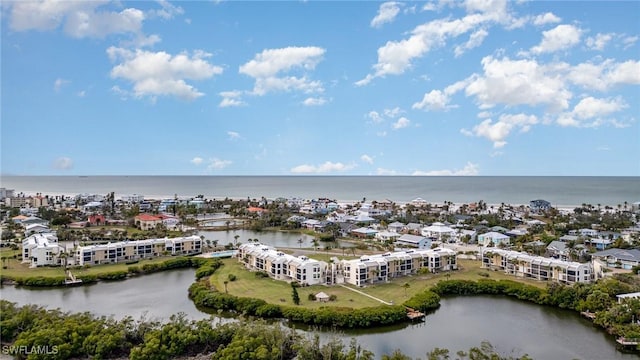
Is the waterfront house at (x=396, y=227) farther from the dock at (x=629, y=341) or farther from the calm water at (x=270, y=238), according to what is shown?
the dock at (x=629, y=341)

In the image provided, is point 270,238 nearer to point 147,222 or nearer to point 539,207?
point 147,222

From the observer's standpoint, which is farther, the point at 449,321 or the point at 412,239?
the point at 412,239

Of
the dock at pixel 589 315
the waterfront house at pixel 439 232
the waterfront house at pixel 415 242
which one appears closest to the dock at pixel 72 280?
the waterfront house at pixel 415 242

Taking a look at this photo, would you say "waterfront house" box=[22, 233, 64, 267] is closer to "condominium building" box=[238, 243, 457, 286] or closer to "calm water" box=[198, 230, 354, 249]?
"calm water" box=[198, 230, 354, 249]

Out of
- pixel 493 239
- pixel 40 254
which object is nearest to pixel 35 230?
pixel 40 254

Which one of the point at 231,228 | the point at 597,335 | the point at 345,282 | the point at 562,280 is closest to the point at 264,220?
the point at 231,228
